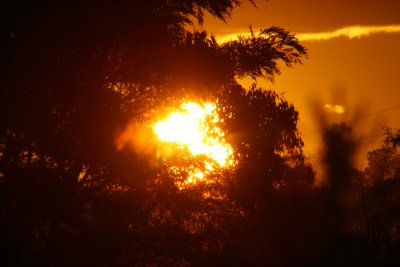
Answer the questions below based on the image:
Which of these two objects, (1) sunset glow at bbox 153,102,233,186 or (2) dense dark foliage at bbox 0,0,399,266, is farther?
(1) sunset glow at bbox 153,102,233,186

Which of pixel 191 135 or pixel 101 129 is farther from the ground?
pixel 191 135

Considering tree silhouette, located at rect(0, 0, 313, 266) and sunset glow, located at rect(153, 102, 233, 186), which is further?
sunset glow, located at rect(153, 102, 233, 186)

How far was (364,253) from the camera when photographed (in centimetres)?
1598

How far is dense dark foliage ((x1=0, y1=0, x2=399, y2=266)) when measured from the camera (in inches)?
213

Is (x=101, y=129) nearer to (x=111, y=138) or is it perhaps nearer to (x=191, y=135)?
(x=111, y=138)

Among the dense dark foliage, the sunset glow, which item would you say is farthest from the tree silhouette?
the sunset glow

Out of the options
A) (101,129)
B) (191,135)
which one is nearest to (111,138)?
(101,129)

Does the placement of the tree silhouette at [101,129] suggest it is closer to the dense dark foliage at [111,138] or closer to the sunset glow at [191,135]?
the dense dark foliage at [111,138]

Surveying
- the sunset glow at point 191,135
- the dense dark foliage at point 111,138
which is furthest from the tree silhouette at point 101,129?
the sunset glow at point 191,135

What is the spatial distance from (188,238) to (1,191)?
2603mm

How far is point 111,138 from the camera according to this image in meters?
5.84

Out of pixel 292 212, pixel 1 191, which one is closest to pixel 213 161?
pixel 1 191

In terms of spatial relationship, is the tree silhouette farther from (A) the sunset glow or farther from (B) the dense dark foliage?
(A) the sunset glow

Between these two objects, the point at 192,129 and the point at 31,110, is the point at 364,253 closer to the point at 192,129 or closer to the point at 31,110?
the point at 192,129
